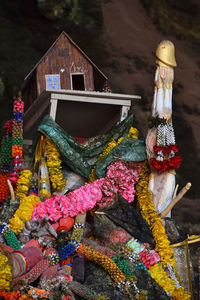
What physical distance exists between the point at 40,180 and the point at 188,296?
103 inches

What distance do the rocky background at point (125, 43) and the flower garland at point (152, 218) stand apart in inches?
187

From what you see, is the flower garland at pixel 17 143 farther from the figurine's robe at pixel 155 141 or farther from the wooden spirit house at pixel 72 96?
the figurine's robe at pixel 155 141

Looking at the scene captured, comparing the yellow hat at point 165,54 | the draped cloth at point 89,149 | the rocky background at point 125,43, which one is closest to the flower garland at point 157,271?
the draped cloth at point 89,149

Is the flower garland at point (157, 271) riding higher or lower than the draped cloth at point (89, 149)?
lower

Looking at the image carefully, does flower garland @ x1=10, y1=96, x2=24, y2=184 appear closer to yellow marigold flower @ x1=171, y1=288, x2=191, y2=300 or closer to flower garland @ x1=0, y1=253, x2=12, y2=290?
flower garland @ x1=0, y1=253, x2=12, y2=290

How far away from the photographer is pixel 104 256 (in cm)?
710

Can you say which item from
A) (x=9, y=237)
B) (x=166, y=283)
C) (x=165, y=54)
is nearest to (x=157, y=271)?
(x=166, y=283)

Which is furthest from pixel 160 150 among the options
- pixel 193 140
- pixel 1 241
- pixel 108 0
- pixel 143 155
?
pixel 108 0

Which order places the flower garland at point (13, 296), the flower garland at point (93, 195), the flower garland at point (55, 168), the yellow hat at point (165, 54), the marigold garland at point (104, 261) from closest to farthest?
the flower garland at point (13, 296), the marigold garland at point (104, 261), the flower garland at point (93, 195), the flower garland at point (55, 168), the yellow hat at point (165, 54)

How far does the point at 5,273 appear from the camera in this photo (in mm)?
6547

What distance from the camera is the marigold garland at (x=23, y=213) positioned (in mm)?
7746

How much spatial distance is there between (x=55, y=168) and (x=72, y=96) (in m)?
1.15

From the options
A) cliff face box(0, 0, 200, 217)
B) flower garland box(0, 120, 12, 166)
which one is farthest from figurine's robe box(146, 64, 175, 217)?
cliff face box(0, 0, 200, 217)

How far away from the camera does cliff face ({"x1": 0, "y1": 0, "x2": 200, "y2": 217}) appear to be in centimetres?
1338
